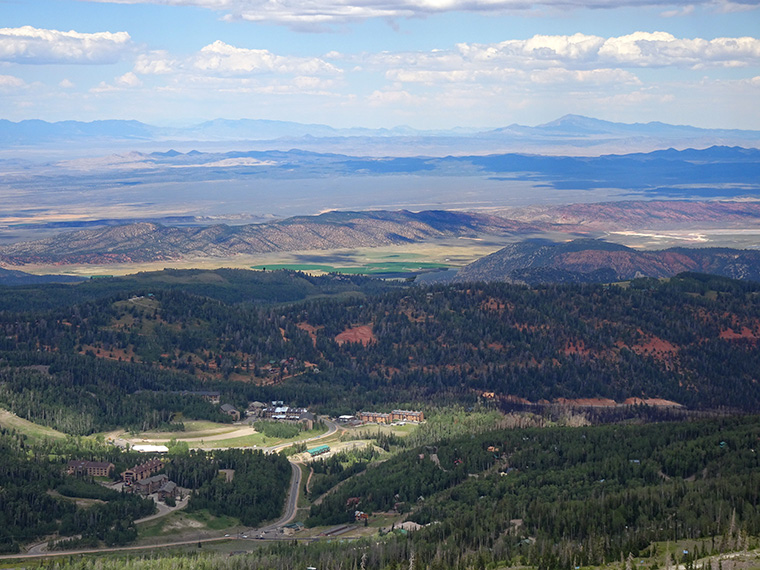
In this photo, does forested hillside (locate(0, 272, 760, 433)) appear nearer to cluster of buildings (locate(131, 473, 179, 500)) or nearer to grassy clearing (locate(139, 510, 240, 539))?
cluster of buildings (locate(131, 473, 179, 500))

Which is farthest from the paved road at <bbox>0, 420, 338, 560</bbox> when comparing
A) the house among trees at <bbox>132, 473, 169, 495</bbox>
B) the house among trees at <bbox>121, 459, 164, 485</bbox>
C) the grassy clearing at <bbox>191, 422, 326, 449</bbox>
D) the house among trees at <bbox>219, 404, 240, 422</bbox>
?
the house among trees at <bbox>219, 404, 240, 422</bbox>

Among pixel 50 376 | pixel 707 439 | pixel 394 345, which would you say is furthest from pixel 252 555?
pixel 394 345

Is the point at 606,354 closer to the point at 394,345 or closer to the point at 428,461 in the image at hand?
the point at 394,345

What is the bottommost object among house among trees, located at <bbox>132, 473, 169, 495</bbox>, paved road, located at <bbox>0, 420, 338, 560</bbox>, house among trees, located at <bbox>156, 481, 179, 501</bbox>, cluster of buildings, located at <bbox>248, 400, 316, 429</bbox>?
paved road, located at <bbox>0, 420, 338, 560</bbox>

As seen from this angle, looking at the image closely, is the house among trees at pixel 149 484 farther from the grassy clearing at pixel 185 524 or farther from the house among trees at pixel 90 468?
the grassy clearing at pixel 185 524

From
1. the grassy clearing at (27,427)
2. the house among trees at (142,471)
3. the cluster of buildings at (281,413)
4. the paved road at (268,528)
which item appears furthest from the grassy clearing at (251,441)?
the grassy clearing at (27,427)

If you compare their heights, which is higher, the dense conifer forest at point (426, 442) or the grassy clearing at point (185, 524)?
the dense conifer forest at point (426, 442)
